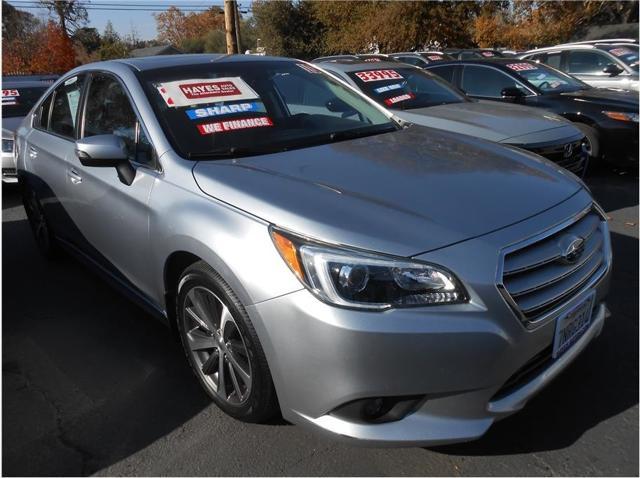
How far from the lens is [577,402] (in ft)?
8.33

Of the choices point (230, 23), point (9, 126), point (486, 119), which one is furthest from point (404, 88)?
point (230, 23)

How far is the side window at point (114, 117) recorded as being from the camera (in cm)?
290

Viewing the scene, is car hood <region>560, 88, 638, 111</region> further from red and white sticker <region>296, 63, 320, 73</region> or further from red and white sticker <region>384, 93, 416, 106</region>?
red and white sticker <region>296, 63, 320, 73</region>

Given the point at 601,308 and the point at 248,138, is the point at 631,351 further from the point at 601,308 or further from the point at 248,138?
the point at 248,138

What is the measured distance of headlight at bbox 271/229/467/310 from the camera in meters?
1.91

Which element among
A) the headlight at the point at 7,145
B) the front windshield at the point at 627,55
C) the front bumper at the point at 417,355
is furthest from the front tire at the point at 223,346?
the front windshield at the point at 627,55

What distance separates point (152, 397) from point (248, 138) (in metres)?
1.42

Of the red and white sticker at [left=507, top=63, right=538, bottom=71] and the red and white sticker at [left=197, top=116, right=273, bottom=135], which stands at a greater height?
the red and white sticker at [left=197, top=116, right=273, bottom=135]

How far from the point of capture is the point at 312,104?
3488 millimetres

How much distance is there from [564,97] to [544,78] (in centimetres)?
79

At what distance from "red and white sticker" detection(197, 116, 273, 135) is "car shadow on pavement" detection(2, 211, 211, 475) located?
127 cm

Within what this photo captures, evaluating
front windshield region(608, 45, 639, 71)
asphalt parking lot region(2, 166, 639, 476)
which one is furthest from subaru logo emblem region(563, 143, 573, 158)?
front windshield region(608, 45, 639, 71)

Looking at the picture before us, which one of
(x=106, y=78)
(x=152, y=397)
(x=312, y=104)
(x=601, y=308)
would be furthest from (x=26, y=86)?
(x=601, y=308)

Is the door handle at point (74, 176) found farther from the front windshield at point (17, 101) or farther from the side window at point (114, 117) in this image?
the front windshield at point (17, 101)
